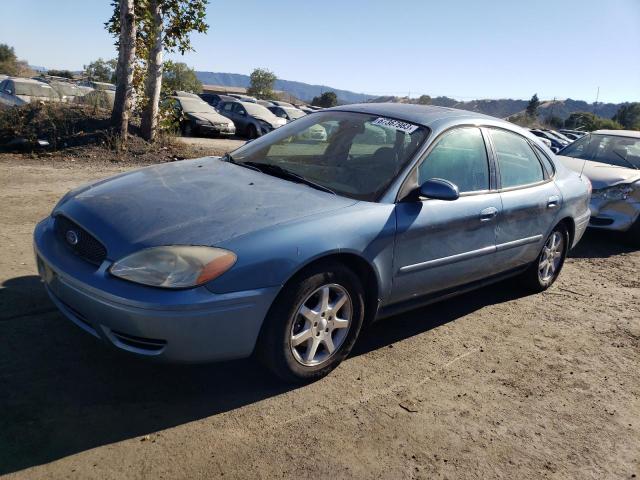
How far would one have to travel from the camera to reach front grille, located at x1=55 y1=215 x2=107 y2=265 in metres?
2.93

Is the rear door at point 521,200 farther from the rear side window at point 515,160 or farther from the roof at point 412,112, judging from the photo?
the roof at point 412,112

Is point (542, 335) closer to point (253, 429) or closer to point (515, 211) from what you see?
point (515, 211)

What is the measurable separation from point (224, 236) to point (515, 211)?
8.57ft

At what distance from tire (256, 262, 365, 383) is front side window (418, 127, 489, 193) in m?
1.01

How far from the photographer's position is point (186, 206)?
318 centimetres

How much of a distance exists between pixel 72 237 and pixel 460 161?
270 cm

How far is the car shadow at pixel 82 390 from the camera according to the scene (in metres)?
2.54

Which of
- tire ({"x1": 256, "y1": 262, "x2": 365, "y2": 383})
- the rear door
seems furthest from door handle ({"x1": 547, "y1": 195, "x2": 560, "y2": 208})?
tire ({"x1": 256, "y1": 262, "x2": 365, "y2": 383})

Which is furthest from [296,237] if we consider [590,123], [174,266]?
[590,123]

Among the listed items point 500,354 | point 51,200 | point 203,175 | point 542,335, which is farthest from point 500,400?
point 51,200

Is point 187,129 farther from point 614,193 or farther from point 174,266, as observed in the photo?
point 174,266

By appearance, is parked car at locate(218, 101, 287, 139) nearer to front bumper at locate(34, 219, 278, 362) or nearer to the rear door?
the rear door

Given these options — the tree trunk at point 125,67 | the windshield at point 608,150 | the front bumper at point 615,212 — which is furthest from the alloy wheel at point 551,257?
the tree trunk at point 125,67

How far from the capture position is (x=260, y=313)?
2865 millimetres
